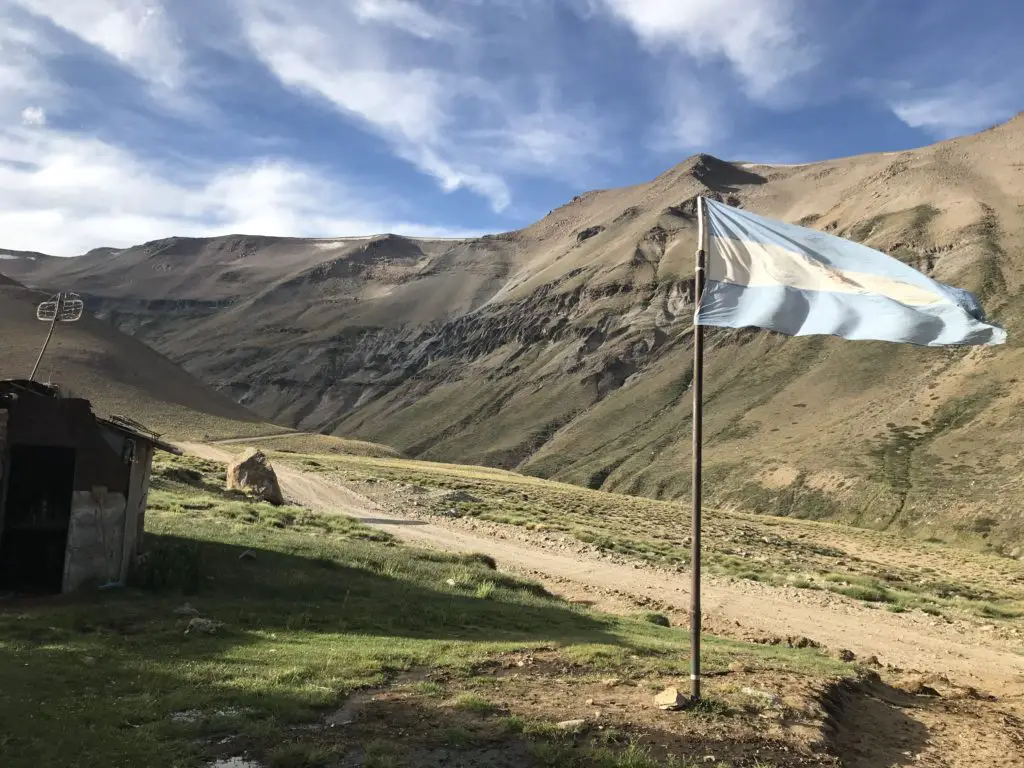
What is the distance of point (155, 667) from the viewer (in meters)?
10.0

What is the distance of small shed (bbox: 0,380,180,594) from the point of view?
1498cm

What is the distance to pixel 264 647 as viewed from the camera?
11523 mm

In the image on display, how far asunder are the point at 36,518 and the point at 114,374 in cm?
9421

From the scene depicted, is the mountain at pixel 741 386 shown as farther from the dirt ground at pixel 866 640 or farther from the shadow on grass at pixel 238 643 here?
the shadow on grass at pixel 238 643

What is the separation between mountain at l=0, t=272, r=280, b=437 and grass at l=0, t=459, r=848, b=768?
7524 centimetres

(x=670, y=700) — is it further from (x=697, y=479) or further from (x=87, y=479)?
(x=87, y=479)

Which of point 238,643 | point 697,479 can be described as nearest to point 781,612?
point 697,479

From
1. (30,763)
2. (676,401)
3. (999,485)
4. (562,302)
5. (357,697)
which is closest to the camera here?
(30,763)

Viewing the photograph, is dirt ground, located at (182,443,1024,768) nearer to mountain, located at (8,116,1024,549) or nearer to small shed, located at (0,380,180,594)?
small shed, located at (0,380,180,594)

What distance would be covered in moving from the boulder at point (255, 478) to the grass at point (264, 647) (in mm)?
11449

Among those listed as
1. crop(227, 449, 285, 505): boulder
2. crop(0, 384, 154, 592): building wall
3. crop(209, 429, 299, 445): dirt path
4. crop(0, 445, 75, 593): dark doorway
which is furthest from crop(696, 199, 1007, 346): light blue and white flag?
crop(209, 429, 299, 445): dirt path

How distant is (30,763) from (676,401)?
106569 millimetres

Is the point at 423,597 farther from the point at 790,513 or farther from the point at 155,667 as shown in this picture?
the point at 790,513

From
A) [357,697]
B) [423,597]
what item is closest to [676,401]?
[423,597]
